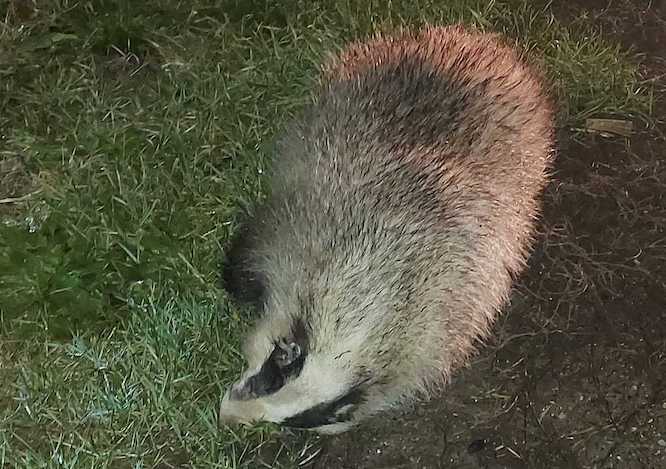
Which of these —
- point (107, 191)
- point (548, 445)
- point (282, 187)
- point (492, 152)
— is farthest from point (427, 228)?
point (107, 191)

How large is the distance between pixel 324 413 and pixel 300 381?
91mm

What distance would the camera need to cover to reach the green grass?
2133 mm

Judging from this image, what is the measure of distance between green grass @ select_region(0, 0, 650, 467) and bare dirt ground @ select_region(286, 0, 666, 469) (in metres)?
0.18

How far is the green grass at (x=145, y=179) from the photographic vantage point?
7.00 ft

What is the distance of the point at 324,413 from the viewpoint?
→ 1971 millimetres

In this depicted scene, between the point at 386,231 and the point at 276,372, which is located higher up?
the point at 386,231

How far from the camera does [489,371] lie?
233 cm

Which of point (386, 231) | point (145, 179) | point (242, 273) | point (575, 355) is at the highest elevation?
point (386, 231)

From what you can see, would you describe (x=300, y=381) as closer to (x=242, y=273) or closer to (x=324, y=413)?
(x=324, y=413)

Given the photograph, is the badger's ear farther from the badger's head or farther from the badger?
the badger's head

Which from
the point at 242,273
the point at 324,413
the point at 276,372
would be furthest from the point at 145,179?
the point at 324,413

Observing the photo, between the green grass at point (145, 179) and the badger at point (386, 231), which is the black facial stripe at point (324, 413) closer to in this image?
the badger at point (386, 231)

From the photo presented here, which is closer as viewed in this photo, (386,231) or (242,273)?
(386,231)

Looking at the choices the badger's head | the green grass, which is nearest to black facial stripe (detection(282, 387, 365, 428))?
the badger's head
